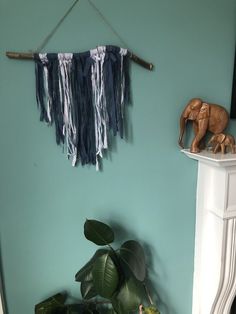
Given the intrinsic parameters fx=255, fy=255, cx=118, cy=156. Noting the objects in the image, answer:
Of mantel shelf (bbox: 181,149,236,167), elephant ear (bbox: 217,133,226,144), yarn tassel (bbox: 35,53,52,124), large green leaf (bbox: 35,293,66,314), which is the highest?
yarn tassel (bbox: 35,53,52,124)

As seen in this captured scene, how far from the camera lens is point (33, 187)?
1110mm

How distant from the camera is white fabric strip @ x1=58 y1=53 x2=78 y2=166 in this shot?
103cm

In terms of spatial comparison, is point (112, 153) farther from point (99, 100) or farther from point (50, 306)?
point (50, 306)

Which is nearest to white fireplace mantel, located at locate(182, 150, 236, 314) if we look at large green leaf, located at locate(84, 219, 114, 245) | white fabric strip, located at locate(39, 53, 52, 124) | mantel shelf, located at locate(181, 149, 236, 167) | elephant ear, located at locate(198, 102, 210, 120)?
mantel shelf, located at locate(181, 149, 236, 167)

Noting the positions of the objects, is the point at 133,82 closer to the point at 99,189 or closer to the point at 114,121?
the point at 114,121

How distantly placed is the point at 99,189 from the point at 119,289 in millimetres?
432

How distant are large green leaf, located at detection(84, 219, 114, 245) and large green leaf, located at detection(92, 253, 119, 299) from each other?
0.09 m

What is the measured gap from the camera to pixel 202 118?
115 cm

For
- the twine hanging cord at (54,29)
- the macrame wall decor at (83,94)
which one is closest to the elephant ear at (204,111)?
the macrame wall decor at (83,94)

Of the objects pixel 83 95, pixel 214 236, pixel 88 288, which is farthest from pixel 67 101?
pixel 214 236

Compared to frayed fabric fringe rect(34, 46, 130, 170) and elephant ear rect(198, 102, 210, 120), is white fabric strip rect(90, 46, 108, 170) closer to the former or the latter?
frayed fabric fringe rect(34, 46, 130, 170)

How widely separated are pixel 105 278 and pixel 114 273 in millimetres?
40

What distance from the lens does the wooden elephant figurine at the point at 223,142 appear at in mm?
1150

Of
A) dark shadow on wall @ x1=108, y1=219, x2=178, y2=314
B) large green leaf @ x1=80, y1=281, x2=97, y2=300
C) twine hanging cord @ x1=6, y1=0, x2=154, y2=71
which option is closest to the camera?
twine hanging cord @ x1=6, y1=0, x2=154, y2=71
